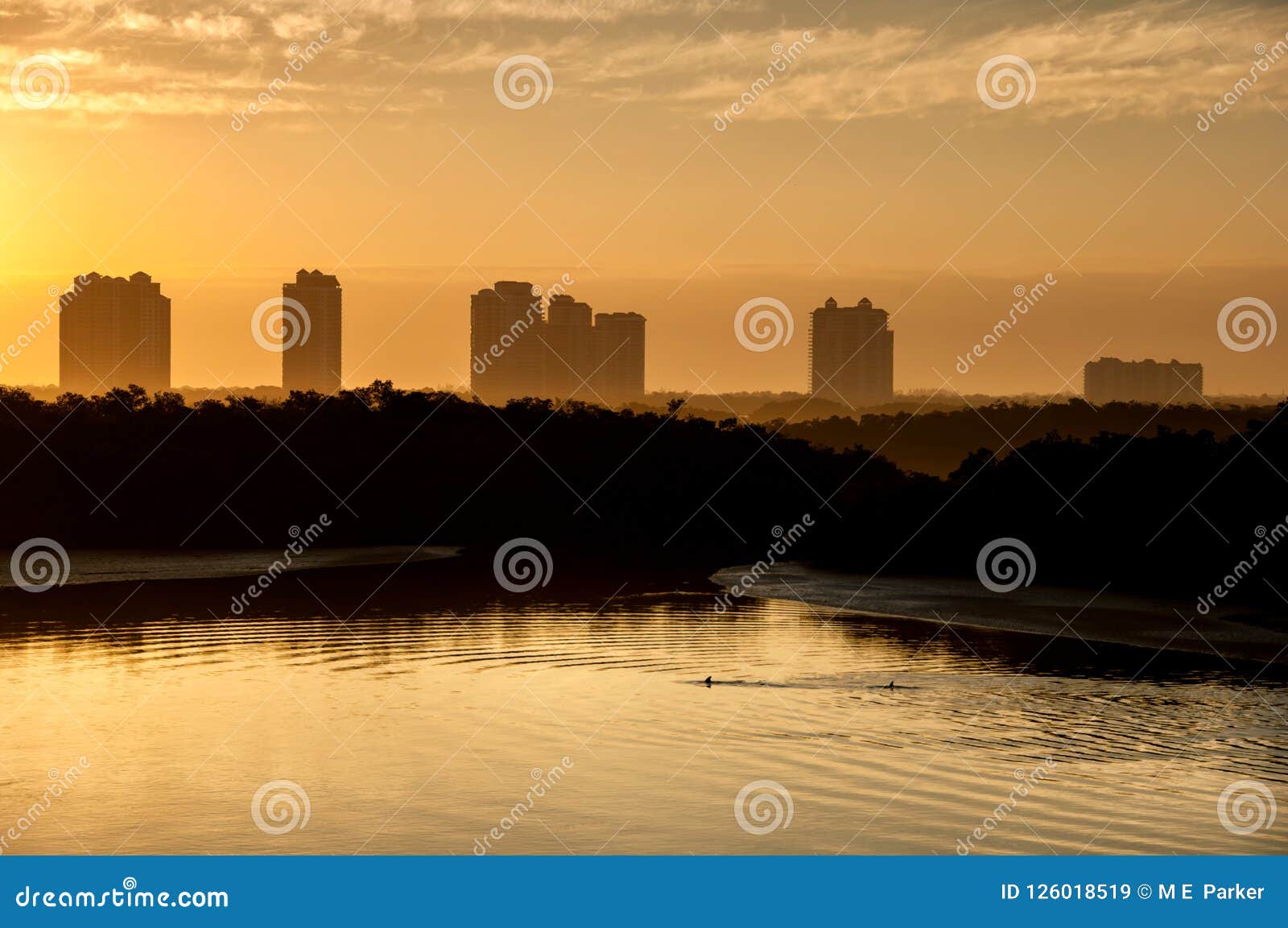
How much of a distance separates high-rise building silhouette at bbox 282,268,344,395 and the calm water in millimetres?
95259

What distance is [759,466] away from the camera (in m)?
106

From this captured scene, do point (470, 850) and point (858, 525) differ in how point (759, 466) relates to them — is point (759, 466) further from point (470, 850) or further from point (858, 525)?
point (470, 850)

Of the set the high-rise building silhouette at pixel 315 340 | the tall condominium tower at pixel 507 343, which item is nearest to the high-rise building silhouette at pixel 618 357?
the tall condominium tower at pixel 507 343

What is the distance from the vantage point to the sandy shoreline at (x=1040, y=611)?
3816cm

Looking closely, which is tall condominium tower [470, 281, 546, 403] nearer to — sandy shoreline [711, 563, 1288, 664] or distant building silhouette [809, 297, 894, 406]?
distant building silhouette [809, 297, 894, 406]

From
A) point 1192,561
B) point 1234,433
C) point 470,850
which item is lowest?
point 470,850

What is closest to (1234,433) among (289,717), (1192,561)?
(1192,561)

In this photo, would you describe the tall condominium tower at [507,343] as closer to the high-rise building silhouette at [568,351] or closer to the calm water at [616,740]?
the high-rise building silhouette at [568,351]

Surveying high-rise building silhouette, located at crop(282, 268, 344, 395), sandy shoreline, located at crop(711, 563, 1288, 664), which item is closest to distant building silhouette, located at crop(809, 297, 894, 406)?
high-rise building silhouette, located at crop(282, 268, 344, 395)

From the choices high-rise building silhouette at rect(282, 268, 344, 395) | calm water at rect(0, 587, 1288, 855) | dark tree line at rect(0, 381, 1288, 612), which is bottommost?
calm water at rect(0, 587, 1288, 855)

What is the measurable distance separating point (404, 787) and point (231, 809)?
7.93 ft

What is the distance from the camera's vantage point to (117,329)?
5084 inches

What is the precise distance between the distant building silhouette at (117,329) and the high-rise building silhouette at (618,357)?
46130 millimetres

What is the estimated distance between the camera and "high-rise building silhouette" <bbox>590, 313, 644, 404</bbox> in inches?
6137
